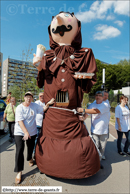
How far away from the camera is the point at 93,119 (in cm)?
334

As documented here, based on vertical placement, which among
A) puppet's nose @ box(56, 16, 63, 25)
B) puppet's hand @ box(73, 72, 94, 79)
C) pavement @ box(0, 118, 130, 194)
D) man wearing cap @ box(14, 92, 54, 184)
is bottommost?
pavement @ box(0, 118, 130, 194)

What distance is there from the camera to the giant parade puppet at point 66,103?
246cm

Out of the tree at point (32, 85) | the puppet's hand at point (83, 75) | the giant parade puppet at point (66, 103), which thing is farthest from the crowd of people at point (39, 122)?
the tree at point (32, 85)

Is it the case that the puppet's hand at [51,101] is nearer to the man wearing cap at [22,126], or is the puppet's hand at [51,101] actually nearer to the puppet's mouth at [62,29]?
the man wearing cap at [22,126]

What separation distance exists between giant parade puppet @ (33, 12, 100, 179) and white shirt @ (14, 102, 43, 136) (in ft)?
0.78

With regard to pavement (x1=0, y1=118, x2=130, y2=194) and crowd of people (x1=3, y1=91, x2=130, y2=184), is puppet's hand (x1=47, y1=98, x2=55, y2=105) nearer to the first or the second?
crowd of people (x1=3, y1=91, x2=130, y2=184)

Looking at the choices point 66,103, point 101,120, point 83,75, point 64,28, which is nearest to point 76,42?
point 64,28

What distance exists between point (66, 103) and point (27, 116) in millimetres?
843

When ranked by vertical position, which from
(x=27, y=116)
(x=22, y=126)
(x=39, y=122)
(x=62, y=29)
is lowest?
(x=39, y=122)

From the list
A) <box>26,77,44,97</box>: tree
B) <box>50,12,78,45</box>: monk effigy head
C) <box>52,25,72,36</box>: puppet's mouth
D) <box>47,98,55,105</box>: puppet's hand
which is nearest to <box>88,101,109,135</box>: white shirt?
<box>47,98,55,105</box>: puppet's hand

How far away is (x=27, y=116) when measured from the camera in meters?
2.75

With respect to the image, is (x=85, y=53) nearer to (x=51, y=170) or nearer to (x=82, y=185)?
(x=51, y=170)

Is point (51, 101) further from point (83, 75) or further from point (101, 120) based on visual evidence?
point (101, 120)

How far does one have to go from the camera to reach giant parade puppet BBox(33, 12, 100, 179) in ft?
8.06
